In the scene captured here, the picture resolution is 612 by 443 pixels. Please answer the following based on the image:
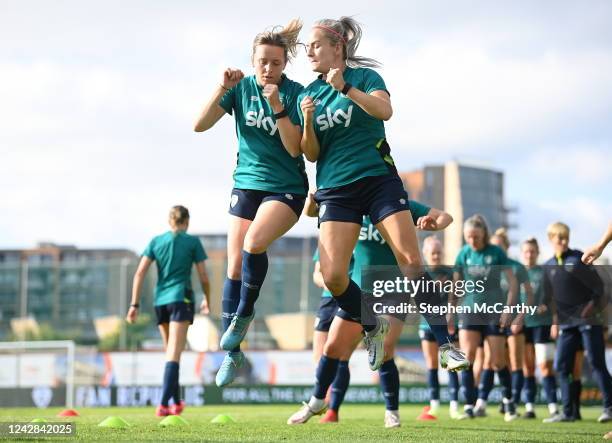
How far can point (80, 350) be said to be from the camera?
108 feet

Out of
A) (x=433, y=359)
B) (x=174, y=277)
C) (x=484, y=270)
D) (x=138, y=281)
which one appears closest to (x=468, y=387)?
(x=433, y=359)

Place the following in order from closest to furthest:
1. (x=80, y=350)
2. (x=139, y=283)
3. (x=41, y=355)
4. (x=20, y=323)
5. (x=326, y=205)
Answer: (x=326, y=205), (x=139, y=283), (x=41, y=355), (x=80, y=350), (x=20, y=323)

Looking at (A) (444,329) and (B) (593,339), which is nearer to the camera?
(A) (444,329)

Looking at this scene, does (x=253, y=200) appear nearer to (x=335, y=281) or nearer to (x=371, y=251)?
(x=335, y=281)

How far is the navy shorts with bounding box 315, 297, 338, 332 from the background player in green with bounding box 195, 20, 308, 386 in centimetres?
251

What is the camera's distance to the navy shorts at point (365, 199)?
25.2 feet

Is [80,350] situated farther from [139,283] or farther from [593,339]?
[593,339]

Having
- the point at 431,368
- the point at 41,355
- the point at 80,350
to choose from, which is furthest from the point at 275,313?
the point at 431,368

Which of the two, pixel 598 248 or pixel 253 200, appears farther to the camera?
pixel 253 200

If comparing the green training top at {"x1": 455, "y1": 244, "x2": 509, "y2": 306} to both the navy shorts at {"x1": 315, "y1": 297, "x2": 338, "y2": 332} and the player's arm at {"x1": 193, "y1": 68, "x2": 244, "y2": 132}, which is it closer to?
the navy shorts at {"x1": 315, "y1": 297, "x2": 338, "y2": 332}

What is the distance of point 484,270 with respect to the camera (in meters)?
12.3

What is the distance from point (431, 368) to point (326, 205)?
260 inches

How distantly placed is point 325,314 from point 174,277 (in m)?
2.19

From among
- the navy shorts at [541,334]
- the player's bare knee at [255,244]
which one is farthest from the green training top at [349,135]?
the navy shorts at [541,334]
